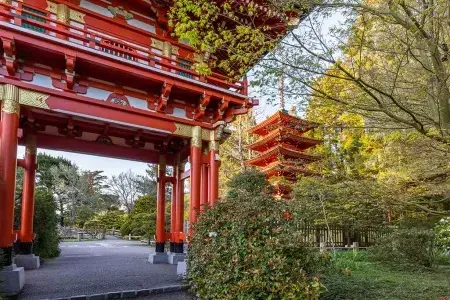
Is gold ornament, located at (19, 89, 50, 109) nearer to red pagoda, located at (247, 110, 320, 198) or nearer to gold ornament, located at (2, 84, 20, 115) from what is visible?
gold ornament, located at (2, 84, 20, 115)

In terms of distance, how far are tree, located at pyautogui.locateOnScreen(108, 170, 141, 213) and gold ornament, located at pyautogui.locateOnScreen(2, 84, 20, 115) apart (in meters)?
32.2

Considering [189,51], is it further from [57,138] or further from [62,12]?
[57,138]

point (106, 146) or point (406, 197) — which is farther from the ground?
point (106, 146)

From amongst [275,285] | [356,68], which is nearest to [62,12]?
[356,68]

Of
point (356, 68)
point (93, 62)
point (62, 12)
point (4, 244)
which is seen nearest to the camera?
point (356, 68)

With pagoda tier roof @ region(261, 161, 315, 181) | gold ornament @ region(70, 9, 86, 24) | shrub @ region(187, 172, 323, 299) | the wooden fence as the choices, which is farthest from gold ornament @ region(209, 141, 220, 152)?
pagoda tier roof @ region(261, 161, 315, 181)

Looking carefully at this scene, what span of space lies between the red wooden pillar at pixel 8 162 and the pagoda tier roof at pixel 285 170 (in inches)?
539

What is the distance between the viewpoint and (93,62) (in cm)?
675

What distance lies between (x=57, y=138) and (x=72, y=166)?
25575mm

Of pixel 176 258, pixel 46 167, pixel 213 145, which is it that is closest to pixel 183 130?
pixel 213 145

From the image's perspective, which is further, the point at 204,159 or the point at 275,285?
the point at 204,159

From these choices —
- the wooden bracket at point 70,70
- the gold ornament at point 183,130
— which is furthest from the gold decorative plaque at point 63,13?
the gold ornament at point 183,130

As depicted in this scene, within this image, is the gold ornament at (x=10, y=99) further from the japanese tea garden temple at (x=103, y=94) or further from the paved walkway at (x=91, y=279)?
the paved walkway at (x=91, y=279)

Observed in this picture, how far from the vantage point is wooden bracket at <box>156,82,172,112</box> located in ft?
25.1
